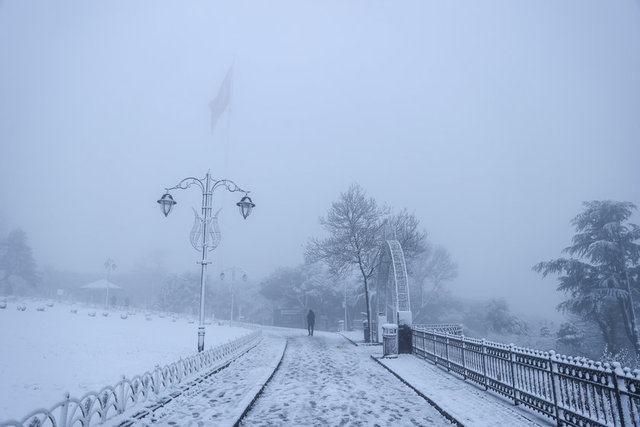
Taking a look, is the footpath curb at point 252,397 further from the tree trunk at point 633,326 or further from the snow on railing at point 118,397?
the tree trunk at point 633,326

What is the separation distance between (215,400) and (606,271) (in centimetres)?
2634

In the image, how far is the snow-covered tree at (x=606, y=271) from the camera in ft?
72.0

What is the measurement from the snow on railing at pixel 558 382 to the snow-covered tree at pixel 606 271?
57.9 feet

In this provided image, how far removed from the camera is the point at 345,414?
6.76 m

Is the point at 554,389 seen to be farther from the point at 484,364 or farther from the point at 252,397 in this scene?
the point at 252,397

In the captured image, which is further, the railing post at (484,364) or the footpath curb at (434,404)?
the railing post at (484,364)

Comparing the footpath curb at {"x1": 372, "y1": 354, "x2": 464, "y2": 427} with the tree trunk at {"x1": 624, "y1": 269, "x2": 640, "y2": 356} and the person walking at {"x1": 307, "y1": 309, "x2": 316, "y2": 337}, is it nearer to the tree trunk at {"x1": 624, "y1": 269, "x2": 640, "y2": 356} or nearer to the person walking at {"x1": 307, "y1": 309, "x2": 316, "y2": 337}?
the person walking at {"x1": 307, "y1": 309, "x2": 316, "y2": 337}

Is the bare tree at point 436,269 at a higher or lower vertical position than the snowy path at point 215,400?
higher

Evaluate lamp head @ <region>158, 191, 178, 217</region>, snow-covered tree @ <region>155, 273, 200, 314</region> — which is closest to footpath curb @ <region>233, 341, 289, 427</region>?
lamp head @ <region>158, 191, 178, 217</region>

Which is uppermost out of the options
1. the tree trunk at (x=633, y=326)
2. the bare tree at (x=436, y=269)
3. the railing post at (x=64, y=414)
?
the bare tree at (x=436, y=269)

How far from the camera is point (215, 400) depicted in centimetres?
769

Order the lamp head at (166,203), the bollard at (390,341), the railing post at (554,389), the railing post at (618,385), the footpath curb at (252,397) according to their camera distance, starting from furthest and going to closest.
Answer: the bollard at (390,341) → the lamp head at (166,203) → the footpath curb at (252,397) → the railing post at (554,389) → the railing post at (618,385)

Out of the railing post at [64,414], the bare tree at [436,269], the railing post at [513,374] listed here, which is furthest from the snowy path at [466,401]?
the bare tree at [436,269]

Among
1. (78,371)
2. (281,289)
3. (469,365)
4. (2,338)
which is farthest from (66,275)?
(469,365)
